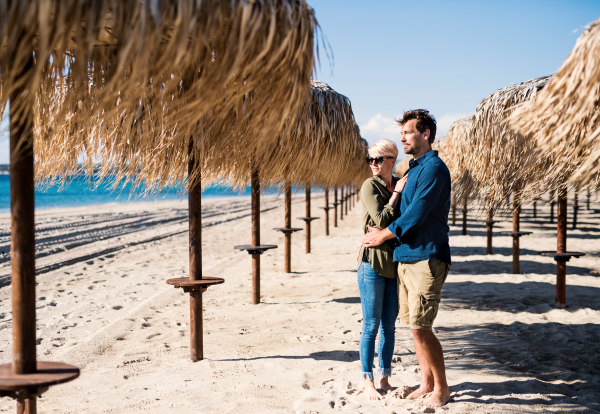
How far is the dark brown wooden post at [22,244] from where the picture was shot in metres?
1.54

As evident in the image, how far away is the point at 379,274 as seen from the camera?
8.41 feet

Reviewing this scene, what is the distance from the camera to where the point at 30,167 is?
1.58m

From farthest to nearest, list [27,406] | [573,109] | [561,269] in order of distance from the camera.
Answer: [561,269] < [27,406] < [573,109]

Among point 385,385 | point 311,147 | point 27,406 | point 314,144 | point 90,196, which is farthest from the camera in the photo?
point 90,196

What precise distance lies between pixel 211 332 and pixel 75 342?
122 centimetres

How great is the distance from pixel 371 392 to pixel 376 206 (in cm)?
116

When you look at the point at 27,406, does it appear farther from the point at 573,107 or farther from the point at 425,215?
the point at 573,107

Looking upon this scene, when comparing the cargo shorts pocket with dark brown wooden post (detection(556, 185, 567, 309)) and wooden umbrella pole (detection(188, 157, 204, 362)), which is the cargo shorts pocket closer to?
wooden umbrella pole (detection(188, 157, 204, 362))

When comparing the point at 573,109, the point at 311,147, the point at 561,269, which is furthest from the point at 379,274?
the point at 561,269

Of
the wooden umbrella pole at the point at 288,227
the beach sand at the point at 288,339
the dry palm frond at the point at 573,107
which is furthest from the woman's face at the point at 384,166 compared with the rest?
the wooden umbrella pole at the point at 288,227

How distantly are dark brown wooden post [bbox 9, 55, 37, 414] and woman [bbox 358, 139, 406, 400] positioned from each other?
68.1 inches

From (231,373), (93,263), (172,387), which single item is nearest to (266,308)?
(231,373)

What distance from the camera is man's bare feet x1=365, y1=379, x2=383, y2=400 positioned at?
2.62m

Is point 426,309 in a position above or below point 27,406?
above
